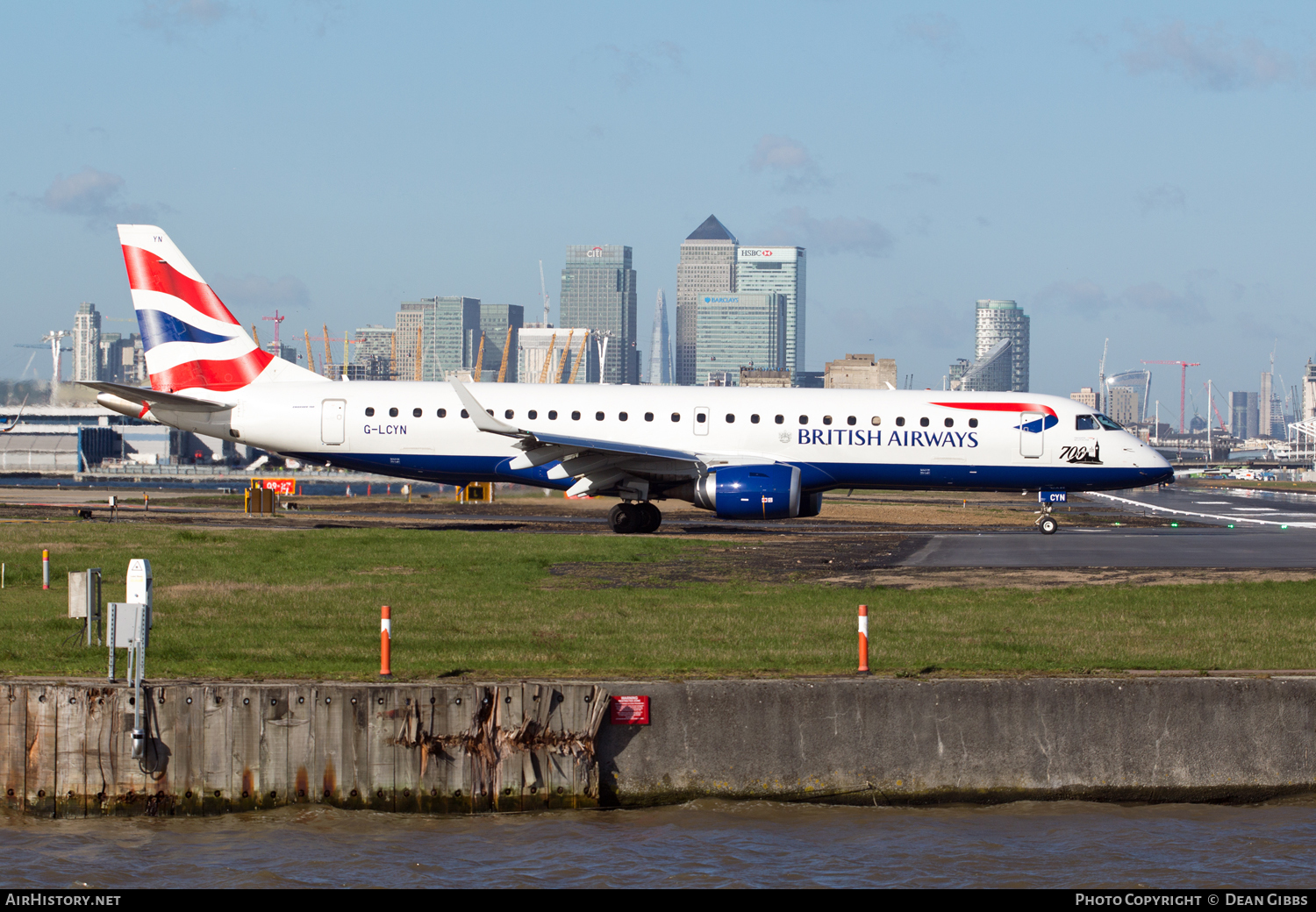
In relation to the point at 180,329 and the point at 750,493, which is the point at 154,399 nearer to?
the point at 180,329

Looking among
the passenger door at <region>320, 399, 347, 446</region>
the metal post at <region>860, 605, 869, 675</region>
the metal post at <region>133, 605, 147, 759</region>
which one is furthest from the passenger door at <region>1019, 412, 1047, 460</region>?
the metal post at <region>133, 605, 147, 759</region>

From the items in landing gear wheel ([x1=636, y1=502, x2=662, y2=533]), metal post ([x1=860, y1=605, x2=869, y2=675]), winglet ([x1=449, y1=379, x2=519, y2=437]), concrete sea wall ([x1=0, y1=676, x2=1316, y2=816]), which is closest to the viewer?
concrete sea wall ([x1=0, y1=676, x2=1316, y2=816])

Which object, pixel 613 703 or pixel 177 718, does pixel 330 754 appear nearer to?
pixel 177 718

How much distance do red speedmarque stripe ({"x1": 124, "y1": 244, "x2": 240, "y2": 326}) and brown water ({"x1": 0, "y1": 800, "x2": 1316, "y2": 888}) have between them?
27.3 meters

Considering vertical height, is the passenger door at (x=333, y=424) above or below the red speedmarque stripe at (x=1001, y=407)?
below

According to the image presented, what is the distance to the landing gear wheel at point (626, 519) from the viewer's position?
117 feet

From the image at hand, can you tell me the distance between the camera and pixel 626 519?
35625mm

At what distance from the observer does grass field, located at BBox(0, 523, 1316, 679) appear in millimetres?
14430

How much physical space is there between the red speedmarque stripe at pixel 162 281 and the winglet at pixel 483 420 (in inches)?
355

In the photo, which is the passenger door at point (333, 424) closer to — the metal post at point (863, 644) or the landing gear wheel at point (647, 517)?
the landing gear wheel at point (647, 517)

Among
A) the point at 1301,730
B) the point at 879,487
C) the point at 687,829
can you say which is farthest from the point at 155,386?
the point at 1301,730

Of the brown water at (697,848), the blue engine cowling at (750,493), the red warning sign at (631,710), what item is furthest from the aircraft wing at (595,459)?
the brown water at (697,848)

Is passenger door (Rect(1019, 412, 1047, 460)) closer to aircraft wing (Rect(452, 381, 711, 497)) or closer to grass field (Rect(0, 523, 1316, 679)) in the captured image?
aircraft wing (Rect(452, 381, 711, 497))
